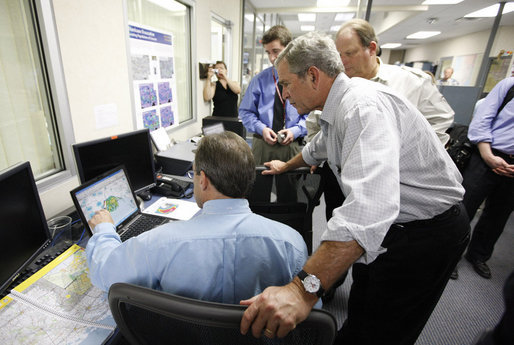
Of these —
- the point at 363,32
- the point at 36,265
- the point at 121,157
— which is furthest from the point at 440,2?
the point at 36,265

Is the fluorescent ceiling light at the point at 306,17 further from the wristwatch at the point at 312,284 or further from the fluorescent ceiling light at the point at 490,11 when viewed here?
the wristwatch at the point at 312,284

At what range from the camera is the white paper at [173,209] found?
141cm

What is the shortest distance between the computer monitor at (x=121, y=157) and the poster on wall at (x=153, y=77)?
0.54m

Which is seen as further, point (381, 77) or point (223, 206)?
point (381, 77)

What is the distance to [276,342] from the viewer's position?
569 millimetres

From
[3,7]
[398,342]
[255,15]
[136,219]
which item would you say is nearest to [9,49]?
[3,7]

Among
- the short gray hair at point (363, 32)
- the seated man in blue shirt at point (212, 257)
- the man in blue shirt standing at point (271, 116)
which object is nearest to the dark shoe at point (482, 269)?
the man in blue shirt standing at point (271, 116)

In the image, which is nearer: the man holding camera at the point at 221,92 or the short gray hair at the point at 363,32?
the short gray hair at the point at 363,32

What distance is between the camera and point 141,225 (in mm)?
1316

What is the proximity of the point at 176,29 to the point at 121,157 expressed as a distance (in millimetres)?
1608

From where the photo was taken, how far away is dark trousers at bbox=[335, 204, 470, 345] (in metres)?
0.95

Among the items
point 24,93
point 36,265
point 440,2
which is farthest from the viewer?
point 440,2

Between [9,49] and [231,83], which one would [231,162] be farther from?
[231,83]

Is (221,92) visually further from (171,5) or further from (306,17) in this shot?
(306,17)
